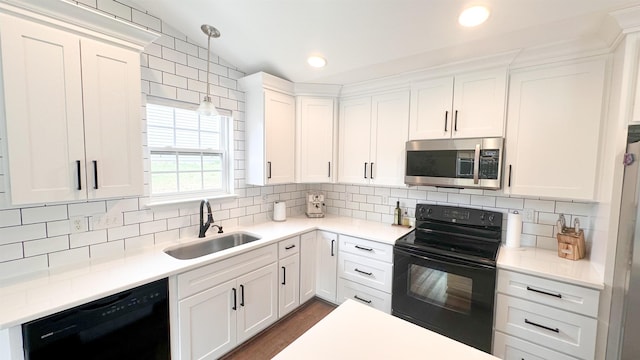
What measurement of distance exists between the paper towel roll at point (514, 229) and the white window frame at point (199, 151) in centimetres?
254

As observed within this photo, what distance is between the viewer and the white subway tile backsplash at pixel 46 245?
165 centimetres

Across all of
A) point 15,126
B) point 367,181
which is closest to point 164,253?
point 15,126

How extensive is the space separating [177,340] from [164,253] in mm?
605

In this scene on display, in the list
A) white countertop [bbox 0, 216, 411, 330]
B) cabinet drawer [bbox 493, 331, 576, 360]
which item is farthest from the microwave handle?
cabinet drawer [bbox 493, 331, 576, 360]

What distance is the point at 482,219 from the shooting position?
2457mm

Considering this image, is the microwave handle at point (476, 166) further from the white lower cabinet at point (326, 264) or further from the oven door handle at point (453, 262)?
the white lower cabinet at point (326, 264)

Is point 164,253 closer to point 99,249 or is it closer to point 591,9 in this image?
point 99,249

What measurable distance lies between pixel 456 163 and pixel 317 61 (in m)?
1.53

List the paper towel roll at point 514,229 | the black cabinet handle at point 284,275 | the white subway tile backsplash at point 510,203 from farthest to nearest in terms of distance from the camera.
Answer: the black cabinet handle at point 284,275, the white subway tile backsplash at point 510,203, the paper towel roll at point 514,229

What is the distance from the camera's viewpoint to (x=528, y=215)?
2.30 metres

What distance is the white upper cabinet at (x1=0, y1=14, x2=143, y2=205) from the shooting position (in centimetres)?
134

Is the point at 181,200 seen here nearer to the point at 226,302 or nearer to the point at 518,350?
the point at 226,302

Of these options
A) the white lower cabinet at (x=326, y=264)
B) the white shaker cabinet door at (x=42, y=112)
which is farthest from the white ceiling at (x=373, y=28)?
the white lower cabinet at (x=326, y=264)

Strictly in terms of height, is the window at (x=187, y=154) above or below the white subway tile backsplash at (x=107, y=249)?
above
